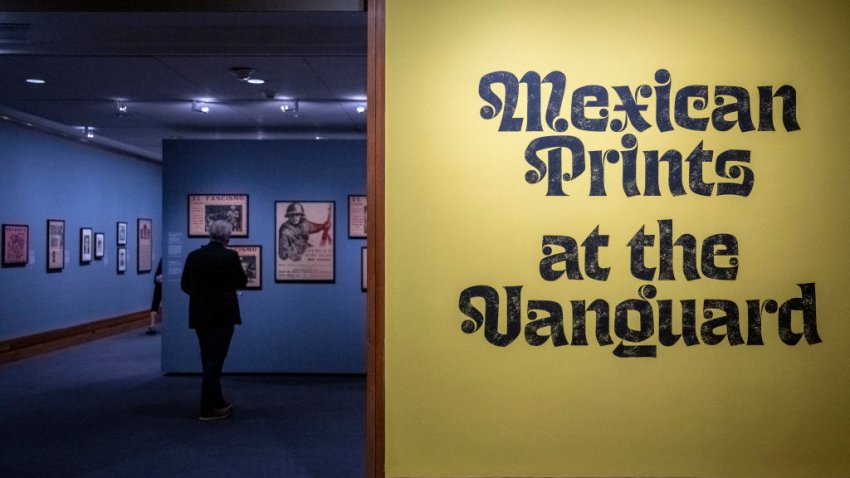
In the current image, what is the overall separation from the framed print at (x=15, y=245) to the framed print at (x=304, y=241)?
398 centimetres

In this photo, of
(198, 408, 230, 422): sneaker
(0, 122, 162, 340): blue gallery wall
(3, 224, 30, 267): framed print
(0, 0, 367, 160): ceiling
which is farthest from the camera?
(0, 122, 162, 340): blue gallery wall

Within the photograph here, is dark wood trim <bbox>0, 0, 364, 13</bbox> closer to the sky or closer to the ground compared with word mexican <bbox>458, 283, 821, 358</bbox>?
closer to the sky

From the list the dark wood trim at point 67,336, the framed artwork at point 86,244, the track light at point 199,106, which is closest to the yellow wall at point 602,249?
the track light at point 199,106

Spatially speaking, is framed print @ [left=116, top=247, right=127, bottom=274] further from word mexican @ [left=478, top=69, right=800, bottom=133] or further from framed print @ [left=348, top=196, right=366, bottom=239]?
word mexican @ [left=478, top=69, right=800, bottom=133]

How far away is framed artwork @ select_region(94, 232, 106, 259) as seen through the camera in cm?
1239

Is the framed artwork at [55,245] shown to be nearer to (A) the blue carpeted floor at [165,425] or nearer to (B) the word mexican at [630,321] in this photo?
(A) the blue carpeted floor at [165,425]

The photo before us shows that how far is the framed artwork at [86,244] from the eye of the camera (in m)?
11.9

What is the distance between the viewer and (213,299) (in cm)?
650

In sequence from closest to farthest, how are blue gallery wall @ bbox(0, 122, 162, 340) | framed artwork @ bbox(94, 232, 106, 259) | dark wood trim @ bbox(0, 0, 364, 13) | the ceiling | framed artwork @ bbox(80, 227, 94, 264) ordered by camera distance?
1. dark wood trim @ bbox(0, 0, 364, 13)
2. the ceiling
3. blue gallery wall @ bbox(0, 122, 162, 340)
4. framed artwork @ bbox(80, 227, 94, 264)
5. framed artwork @ bbox(94, 232, 106, 259)

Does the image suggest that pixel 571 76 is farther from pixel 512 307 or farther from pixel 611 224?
pixel 512 307

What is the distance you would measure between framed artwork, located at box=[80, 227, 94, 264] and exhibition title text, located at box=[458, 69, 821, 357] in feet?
36.4

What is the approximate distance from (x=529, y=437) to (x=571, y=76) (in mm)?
1285

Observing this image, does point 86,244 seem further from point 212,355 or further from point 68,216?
point 212,355

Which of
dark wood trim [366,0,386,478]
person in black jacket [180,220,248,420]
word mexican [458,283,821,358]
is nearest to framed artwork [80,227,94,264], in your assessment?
person in black jacket [180,220,248,420]
